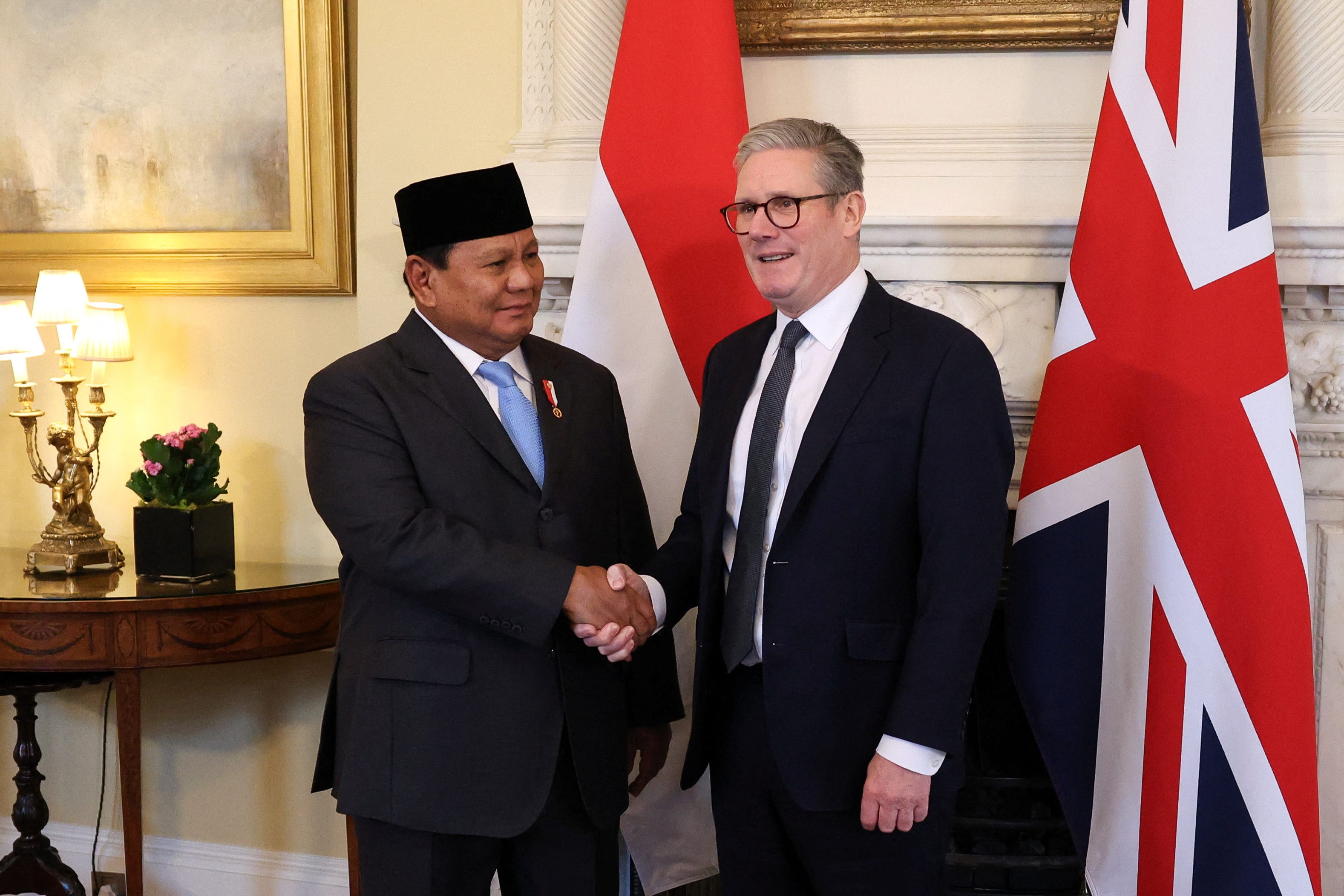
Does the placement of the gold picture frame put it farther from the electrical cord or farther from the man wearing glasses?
the electrical cord

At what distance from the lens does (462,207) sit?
5.10ft

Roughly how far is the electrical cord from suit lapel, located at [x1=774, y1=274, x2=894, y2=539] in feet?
7.40

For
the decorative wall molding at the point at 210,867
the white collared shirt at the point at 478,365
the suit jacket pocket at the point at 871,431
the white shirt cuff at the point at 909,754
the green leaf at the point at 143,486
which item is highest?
the white collared shirt at the point at 478,365

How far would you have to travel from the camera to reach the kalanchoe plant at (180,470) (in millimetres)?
2410

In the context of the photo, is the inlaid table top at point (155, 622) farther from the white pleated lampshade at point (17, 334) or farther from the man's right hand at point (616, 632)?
the man's right hand at point (616, 632)

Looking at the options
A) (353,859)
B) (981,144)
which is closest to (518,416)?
(981,144)

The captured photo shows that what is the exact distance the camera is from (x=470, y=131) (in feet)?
7.73

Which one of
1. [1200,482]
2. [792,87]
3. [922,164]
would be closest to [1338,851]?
[1200,482]

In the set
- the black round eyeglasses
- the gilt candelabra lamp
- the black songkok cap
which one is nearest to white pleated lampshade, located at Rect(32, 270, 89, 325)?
the gilt candelabra lamp

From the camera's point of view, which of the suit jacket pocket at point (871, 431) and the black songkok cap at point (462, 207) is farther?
the black songkok cap at point (462, 207)

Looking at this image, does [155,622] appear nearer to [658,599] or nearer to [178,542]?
[178,542]

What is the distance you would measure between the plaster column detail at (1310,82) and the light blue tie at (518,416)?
1433 millimetres

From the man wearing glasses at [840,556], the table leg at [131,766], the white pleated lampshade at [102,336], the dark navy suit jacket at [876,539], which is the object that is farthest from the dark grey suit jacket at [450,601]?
the white pleated lampshade at [102,336]

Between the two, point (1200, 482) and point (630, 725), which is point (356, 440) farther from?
point (1200, 482)
